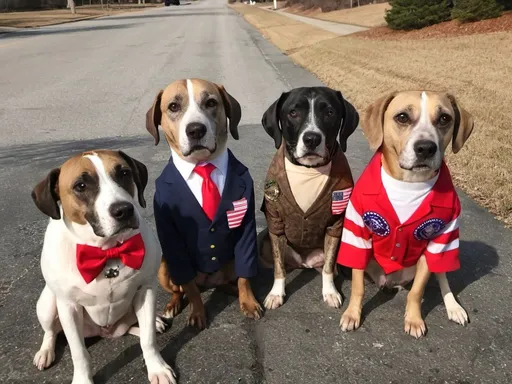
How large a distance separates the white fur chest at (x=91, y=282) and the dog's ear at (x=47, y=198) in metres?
0.16

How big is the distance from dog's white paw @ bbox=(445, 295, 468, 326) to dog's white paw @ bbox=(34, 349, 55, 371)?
9.43 feet

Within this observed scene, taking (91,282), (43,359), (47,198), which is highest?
(47,198)

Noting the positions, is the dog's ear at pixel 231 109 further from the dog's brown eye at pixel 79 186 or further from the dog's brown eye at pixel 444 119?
the dog's brown eye at pixel 444 119

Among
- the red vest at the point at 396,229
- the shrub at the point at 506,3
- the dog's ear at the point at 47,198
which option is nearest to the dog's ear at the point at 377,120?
the red vest at the point at 396,229

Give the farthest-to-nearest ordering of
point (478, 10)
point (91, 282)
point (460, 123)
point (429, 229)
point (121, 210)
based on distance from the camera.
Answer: point (478, 10), point (460, 123), point (429, 229), point (91, 282), point (121, 210)

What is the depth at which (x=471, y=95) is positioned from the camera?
10.2 meters

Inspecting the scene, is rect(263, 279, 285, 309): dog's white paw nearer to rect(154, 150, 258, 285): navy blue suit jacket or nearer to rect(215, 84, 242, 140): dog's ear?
rect(154, 150, 258, 285): navy blue suit jacket

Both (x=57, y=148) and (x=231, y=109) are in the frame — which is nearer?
(x=231, y=109)

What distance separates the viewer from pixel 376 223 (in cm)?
339

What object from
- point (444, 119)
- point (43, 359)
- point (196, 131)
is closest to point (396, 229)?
A: point (444, 119)

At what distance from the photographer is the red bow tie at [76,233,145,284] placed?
108 inches

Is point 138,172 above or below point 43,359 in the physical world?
above

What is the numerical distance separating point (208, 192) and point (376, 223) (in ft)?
4.07

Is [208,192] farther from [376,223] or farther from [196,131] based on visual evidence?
[376,223]
